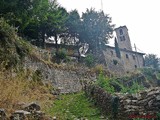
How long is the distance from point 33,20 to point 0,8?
4.72 metres

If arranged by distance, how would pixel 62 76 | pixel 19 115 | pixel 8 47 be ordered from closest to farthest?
pixel 19 115 < pixel 8 47 < pixel 62 76

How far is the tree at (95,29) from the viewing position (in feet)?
122

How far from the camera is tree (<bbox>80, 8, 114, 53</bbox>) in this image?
37.2 metres

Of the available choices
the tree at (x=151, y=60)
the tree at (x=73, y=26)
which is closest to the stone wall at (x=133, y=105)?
the tree at (x=73, y=26)

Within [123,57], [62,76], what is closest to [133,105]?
Answer: [62,76]

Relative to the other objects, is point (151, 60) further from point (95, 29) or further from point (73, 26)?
point (73, 26)

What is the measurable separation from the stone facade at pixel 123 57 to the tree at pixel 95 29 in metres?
2.42

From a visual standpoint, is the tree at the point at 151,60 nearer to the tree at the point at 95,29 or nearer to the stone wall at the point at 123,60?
the stone wall at the point at 123,60

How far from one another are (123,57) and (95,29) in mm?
8809

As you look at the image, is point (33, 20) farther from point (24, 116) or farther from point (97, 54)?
point (24, 116)

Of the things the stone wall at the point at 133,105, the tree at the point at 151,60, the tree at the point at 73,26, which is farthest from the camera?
the tree at the point at 151,60

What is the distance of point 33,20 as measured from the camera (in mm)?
24812

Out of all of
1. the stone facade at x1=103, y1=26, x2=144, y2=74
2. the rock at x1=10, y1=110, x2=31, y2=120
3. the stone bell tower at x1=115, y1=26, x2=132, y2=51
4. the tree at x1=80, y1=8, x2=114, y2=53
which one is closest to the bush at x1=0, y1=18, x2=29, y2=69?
the rock at x1=10, y1=110, x2=31, y2=120

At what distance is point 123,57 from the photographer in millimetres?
44438
